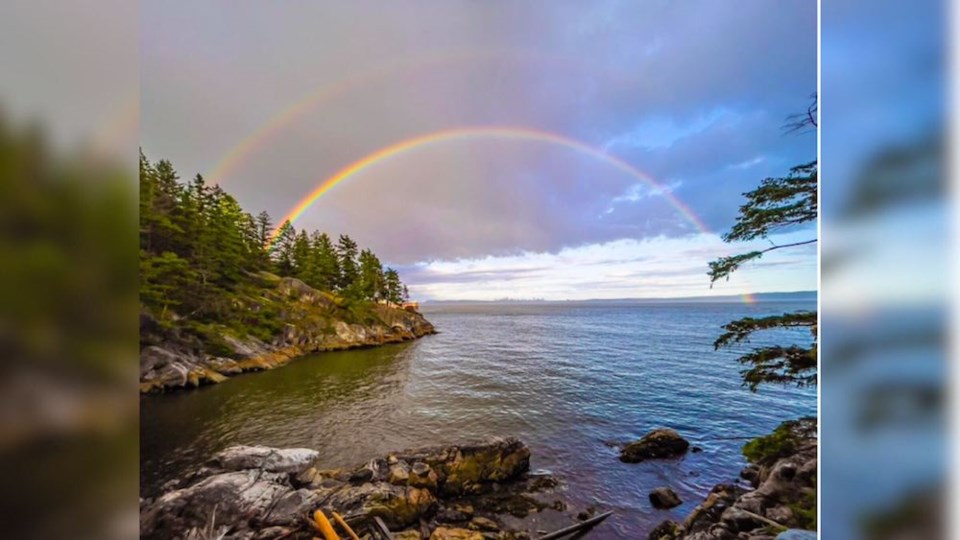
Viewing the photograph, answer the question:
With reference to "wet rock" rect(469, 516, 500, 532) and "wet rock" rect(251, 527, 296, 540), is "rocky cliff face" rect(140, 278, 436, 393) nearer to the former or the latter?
"wet rock" rect(251, 527, 296, 540)

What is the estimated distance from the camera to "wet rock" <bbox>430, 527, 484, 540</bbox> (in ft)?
13.1

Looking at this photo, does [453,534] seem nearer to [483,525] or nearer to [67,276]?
[483,525]

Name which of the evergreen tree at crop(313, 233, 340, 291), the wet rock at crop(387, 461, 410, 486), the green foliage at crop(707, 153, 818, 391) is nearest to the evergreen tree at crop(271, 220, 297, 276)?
the evergreen tree at crop(313, 233, 340, 291)

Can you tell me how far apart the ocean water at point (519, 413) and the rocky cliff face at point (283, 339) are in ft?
2.52

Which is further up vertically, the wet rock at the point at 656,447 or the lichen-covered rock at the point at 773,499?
the lichen-covered rock at the point at 773,499

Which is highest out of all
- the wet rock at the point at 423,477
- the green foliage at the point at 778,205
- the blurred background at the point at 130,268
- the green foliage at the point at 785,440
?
the green foliage at the point at 778,205

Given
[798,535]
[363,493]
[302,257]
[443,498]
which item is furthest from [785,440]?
[302,257]

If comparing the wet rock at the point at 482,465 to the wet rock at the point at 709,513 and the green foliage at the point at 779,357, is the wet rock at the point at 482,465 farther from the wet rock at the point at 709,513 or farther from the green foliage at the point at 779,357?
the green foliage at the point at 779,357

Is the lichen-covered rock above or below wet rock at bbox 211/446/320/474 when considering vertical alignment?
above

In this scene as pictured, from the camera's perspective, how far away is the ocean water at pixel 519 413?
20.0ft

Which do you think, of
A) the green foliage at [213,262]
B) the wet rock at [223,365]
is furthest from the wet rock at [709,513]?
the wet rock at [223,365]

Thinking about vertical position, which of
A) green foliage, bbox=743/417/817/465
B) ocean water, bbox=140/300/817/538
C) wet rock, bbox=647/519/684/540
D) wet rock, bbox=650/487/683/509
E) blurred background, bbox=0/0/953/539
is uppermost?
blurred background, bbox=0/0/953/539

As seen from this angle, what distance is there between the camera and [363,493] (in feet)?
14.3

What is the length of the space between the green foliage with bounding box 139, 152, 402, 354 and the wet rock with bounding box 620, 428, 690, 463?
13713 millimetres
